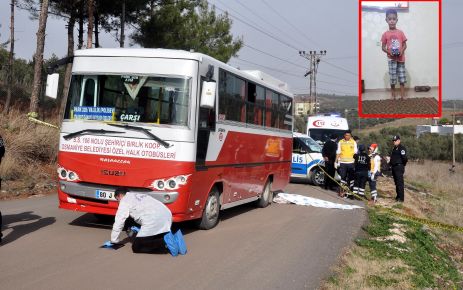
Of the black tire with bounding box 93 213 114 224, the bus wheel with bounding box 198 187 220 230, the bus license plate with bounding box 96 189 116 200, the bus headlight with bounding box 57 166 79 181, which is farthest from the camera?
the black tire with bounding box 93 213 114 224

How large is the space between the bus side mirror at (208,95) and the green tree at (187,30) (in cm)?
1964

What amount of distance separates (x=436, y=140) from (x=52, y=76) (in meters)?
58.5

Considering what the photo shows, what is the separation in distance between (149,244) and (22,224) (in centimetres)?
292

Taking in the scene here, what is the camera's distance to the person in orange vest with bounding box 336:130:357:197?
15.8 meters

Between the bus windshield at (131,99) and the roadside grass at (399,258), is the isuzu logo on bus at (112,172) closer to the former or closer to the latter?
the bus windshield at (131,99)

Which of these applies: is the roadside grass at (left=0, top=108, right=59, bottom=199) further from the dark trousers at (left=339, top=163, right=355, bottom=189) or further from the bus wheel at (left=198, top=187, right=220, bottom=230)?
the dark trousers at (left=339, top=163, right=355, bottom=189)

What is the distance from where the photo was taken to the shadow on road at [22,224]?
26.3 ft

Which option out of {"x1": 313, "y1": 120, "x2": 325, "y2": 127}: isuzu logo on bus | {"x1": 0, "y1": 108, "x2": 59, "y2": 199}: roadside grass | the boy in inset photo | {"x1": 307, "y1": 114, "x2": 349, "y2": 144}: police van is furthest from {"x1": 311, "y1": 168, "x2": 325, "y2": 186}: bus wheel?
{"x1": 0, "y1": 108, "x2": 59, "y2": 199}: roadside grass

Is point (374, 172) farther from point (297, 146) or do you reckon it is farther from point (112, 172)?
point (112, 172)

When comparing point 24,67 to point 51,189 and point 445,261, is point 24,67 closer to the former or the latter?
point 51,189

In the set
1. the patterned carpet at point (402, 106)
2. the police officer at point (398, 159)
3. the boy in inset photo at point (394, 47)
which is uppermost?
the boy in inset photo at point (394, 47)

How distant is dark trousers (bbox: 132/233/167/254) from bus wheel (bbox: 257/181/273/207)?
554 centimetres

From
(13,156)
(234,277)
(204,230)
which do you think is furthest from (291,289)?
(13,156)

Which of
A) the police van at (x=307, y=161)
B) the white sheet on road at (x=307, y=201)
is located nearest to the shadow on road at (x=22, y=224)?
the white sheet on road at (x=307, y=201)
